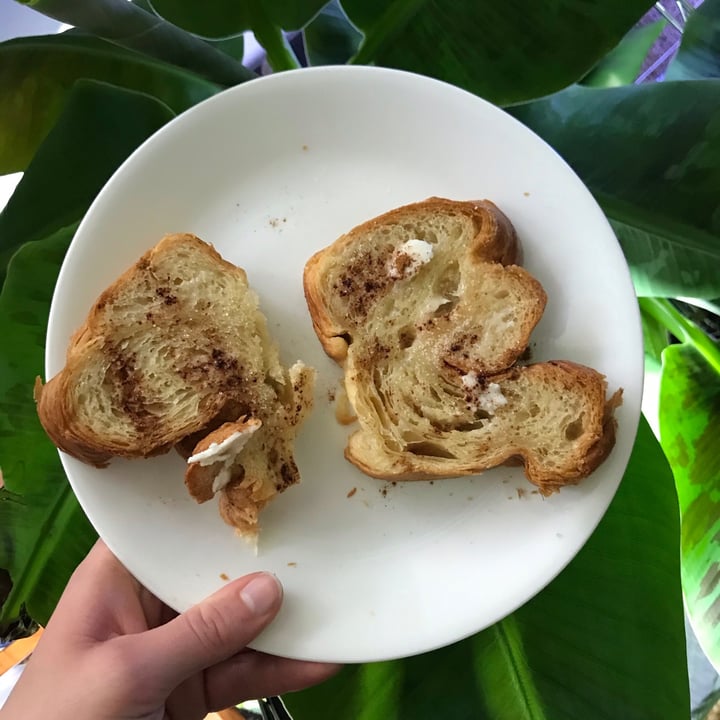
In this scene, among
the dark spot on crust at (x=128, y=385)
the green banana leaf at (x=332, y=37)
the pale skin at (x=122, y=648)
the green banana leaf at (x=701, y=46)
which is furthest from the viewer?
the green banana leaf at (x=332, y=37)

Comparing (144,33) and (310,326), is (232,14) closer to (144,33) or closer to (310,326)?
(144,33)

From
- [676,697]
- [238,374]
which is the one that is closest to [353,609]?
[238,374]

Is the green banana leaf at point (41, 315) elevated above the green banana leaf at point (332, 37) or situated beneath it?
situated beneath

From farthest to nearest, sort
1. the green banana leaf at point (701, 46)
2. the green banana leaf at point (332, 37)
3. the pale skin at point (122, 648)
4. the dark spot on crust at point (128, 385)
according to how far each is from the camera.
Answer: the green banana leaf at point (332, 37)
the green banana leaf at point (701, 46)
the dark spot on crust at point (128, 385)
the pale skin at point (122, 648)

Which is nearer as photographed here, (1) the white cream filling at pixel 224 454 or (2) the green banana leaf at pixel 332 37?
(1) the white cream filling at pixel 224 454

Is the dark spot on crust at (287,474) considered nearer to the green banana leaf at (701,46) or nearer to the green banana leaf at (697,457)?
the green banana leaf at (697,457)

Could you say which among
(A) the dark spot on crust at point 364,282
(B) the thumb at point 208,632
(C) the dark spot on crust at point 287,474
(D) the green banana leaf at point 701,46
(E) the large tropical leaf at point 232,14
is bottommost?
(B) the thumb at point 208,632

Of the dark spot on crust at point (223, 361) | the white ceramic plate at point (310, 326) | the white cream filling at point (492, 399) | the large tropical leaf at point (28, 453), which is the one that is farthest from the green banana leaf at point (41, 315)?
the white cream filling at point (492, 399)

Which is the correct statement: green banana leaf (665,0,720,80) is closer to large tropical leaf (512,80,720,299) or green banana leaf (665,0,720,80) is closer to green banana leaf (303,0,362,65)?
large tropical leaf (512,80,720,299)
